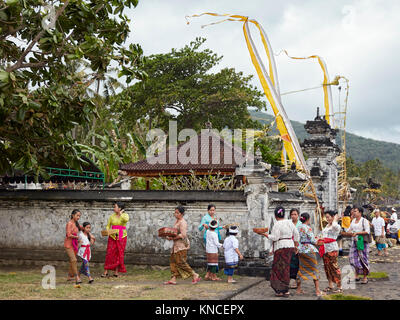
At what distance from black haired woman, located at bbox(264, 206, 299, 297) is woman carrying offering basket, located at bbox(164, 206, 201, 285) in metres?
1.83

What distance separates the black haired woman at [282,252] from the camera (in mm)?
8523

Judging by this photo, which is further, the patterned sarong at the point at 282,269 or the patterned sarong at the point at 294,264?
the patterned sarong at the point at 294,264

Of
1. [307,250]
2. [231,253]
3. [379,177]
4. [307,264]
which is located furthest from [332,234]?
[379,177]

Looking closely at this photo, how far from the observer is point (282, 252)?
28.0ft

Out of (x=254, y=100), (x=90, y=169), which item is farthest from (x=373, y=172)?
(x=90, y=169)

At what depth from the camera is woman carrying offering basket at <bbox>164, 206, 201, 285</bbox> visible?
31.2 feet

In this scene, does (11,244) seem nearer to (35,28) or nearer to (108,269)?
(108,269)

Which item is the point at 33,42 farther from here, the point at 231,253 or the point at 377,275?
the point at 377,275

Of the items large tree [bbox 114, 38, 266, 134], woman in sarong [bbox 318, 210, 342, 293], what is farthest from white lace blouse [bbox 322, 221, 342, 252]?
large tree [bbox 114, 38, 266, 134]

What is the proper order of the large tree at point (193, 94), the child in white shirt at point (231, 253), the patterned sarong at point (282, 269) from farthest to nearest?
the large tree at point (193, 94) → the child in white shirt at point (231, 253) → the patterned sarong at point (282, 269)

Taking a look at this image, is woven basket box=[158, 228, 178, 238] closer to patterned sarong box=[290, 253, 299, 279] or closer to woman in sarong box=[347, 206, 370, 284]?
patterned sarong box=[290, 253, 299, 279]

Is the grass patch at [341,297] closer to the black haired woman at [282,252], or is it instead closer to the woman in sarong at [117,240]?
the black haired woman at [282,252]

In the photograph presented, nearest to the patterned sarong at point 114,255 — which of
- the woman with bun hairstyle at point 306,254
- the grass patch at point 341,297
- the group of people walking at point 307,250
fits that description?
the group of people walking at point 307,250

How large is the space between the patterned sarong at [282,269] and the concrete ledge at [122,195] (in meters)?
2.45
